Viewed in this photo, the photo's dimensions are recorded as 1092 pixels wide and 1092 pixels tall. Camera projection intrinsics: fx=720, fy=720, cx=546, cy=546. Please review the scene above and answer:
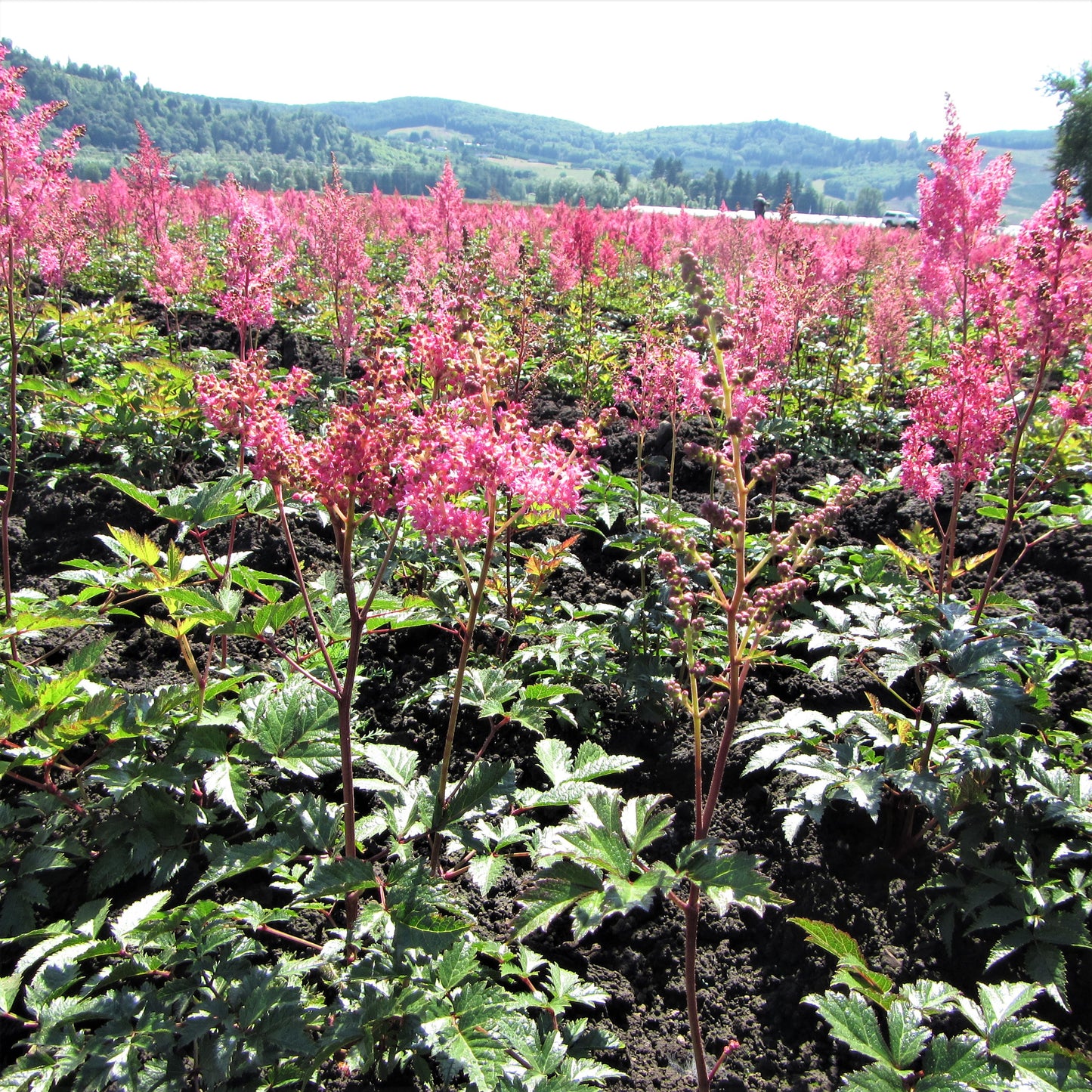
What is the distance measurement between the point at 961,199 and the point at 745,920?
5765 millimetres

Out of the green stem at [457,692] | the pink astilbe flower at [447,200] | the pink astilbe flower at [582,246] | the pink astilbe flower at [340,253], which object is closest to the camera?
the green stem at [457,692]

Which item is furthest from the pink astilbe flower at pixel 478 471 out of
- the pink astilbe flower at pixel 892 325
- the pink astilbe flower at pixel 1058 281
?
the pink astilbe flower at pixel 892 325

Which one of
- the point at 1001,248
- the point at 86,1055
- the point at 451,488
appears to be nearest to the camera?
the point at 86,1055

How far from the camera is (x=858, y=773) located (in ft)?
7.96

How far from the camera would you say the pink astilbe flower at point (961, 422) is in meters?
3.39

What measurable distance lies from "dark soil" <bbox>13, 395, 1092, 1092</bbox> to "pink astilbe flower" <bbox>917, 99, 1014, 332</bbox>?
10.5 ft

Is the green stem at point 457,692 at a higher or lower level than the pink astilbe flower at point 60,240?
lower

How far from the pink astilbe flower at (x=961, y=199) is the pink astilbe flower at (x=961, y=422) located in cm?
229

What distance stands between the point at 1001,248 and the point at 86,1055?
13654 mm

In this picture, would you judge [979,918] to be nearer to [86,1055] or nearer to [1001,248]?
[86,1055]

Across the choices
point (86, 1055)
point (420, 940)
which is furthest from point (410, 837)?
point (86, 1055)

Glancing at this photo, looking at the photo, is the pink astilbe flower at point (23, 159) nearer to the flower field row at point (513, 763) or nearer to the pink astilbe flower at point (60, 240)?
the flower field row at point (513, 763)

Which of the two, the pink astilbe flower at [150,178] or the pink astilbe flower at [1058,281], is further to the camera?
the pink astilbe flower at [150,178]

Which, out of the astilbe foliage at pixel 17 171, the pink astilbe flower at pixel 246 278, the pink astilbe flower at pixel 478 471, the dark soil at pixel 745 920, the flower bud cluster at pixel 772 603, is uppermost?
the astilbe foliage at pixel 17 171
